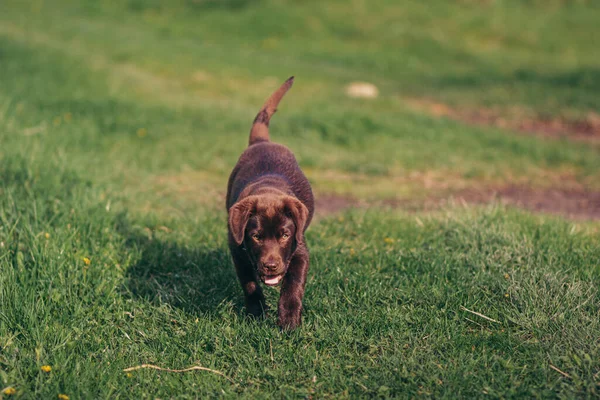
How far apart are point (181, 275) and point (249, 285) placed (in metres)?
0.79

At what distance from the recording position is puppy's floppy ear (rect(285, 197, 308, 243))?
3.64 metres

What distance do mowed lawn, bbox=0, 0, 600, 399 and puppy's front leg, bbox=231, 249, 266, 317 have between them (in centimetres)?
10

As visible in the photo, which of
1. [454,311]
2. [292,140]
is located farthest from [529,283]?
[292,140]

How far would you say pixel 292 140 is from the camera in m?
9.29

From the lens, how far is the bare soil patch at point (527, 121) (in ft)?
35.3

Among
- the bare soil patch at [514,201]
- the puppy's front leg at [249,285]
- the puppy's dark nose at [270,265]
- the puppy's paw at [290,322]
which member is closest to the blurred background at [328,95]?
the bare soil patch at [514,201]

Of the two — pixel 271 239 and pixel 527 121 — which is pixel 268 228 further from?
pixel 527 121

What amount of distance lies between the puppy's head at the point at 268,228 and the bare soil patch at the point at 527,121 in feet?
26.7

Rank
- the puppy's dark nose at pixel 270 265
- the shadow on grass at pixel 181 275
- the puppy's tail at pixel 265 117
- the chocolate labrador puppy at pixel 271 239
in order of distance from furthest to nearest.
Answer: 1. the puppy's tail at pixel 265 117
2. the shadow on grass at pixel 181 275
3. the chocolate labrador puppy at pixel 271 239
4. the puppy's dark nose at pixel 270 265

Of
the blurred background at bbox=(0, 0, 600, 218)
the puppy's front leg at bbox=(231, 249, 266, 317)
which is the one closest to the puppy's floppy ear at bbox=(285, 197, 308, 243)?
the puppy's front leg at bbox=(231, 249, 266, 317)

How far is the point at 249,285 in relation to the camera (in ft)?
12.7

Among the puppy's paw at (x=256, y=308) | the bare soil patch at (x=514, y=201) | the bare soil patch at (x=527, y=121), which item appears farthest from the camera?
the bare soil patch at (x=527, y=121)

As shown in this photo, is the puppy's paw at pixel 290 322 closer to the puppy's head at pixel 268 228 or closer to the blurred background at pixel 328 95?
the puppy's head at pixel 268 228

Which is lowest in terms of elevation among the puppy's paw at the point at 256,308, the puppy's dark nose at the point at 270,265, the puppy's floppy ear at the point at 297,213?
the puppy's paw at the point at 256,308
